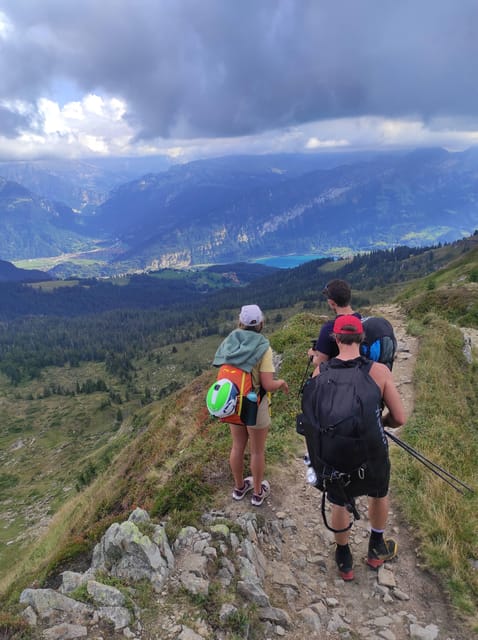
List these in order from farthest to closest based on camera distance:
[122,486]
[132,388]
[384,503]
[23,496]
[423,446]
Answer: [132,388]
[23,496]
[122,486]
[423,446]
[384,503]

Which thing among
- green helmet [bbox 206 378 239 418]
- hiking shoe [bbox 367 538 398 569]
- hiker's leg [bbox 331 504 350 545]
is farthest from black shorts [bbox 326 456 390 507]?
green helmet [bbox 206 378 239 418]

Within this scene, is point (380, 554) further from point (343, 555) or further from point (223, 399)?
point (223, 399)

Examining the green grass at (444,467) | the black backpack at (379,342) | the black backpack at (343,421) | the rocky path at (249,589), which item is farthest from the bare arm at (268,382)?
the green grass at (444,467)

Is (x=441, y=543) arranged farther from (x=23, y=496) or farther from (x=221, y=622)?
(x=23, y=496)

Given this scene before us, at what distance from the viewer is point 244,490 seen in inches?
326

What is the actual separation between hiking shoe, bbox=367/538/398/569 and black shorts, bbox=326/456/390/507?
140 centimetres

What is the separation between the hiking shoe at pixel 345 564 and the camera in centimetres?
628

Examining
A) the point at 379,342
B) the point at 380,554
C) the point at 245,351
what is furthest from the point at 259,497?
the point at 379,342

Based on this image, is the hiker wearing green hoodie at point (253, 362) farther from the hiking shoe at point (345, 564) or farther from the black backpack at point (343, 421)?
the hiking shoe at point (345, 564)

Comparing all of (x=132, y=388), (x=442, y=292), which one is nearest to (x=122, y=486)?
(x=442, y=292)

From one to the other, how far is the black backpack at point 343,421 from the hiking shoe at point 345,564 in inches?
57.8

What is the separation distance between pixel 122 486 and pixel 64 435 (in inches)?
4758

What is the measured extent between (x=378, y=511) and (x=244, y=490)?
3.04 metres

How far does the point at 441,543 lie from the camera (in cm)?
657
